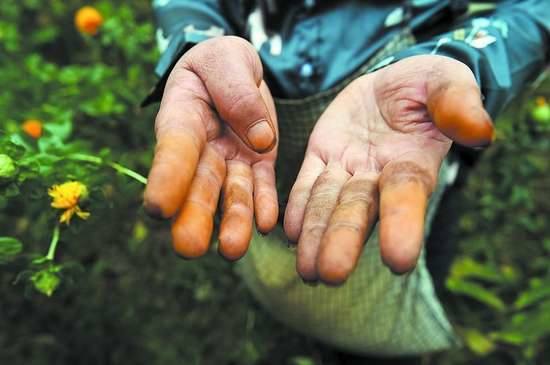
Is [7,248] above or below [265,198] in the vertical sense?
below

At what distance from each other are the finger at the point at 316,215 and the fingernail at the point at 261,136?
81mm

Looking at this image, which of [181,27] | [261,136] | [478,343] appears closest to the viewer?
[261,136]

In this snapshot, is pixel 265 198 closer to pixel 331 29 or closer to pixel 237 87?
pixel 237 87

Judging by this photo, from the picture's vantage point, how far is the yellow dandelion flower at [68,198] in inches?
30.9

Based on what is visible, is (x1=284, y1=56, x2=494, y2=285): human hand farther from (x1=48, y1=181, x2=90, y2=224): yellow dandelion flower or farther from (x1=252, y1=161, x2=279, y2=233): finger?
(x1=48, y1=181, x2=90, y2=224): yellow dandelion flower

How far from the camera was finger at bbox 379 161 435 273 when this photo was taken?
0.57 m

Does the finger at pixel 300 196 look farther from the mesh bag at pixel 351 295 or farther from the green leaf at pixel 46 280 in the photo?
the green leaf at pixel 46 280

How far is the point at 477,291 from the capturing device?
4.84 ft

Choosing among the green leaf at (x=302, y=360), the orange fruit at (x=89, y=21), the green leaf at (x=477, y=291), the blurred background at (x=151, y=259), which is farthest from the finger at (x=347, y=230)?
the orange fruit at (x=89, y=21)

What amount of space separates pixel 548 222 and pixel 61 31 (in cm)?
164

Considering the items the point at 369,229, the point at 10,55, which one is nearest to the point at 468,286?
the point at 369,229

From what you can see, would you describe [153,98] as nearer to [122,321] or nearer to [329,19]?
[329,19]

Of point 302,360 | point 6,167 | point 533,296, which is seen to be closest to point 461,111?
point 6,167

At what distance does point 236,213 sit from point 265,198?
0.06 metres
